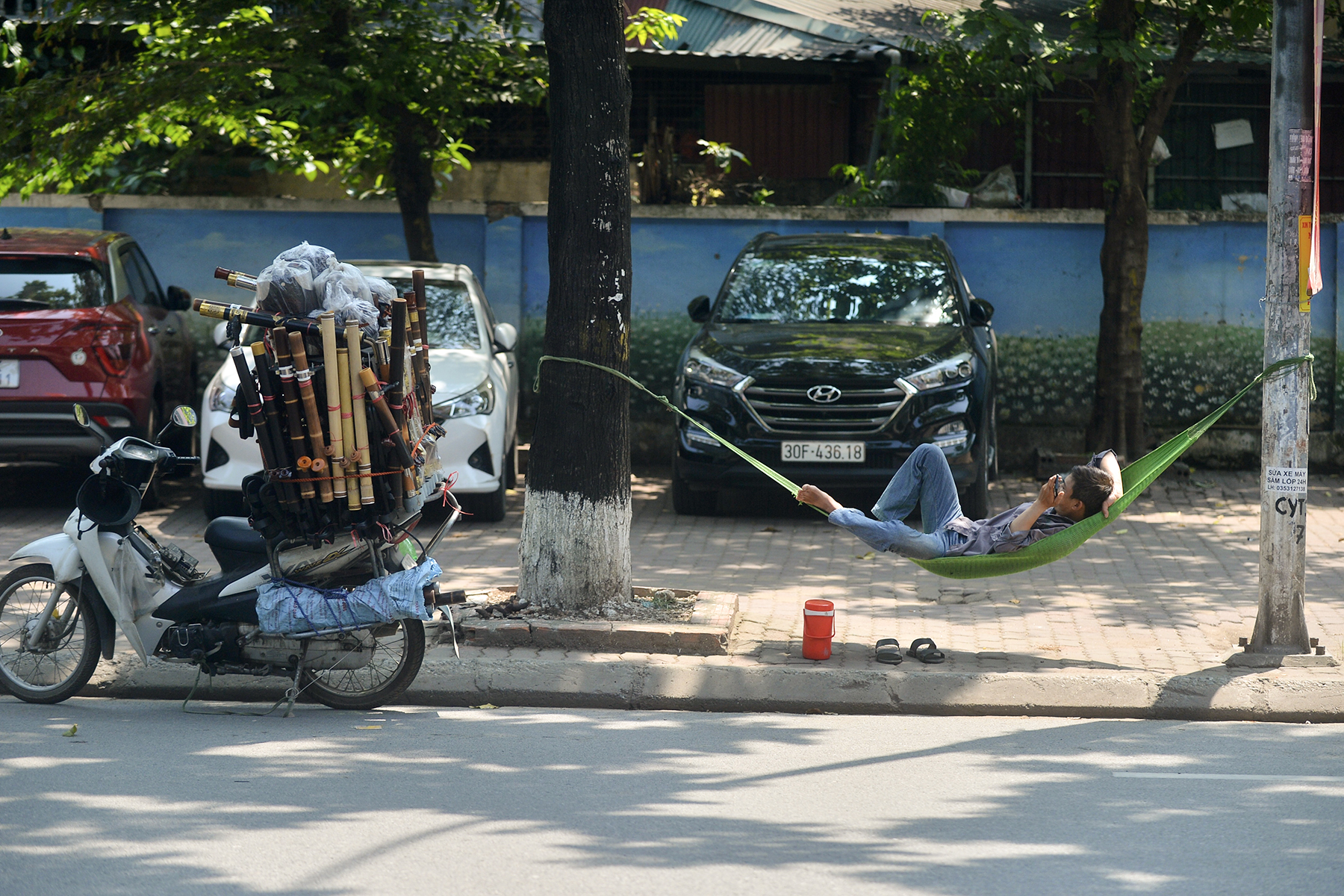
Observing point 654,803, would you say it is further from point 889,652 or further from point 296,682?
point 889,652

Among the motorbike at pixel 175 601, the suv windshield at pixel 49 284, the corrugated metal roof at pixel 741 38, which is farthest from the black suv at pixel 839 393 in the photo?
the corrugated metal roof at pixel 741 38

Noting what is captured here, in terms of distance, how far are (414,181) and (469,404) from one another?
3574mm

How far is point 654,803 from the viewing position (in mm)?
4668

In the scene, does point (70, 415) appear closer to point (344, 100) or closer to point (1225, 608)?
point (344, 100)

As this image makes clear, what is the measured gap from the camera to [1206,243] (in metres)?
12.3

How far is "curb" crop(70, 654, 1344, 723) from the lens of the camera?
599cm

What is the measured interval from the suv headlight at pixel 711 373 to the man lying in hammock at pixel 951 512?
2929 millimetres

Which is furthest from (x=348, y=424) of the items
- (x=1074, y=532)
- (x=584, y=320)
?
(x=1074, y=532)

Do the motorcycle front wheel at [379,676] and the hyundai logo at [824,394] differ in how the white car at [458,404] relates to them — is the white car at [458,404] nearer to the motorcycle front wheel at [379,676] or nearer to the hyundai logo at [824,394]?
the hyundai logo at [824,394]

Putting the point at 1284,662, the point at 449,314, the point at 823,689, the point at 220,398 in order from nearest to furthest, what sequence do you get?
the point at 823,689
the point at 1284,662
the point at 220,398
the point at 449,314

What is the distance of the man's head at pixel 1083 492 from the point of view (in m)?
6.15

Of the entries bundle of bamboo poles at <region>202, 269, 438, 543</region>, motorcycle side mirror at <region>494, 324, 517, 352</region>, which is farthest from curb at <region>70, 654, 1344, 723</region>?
motorcycle side mirror at <region>494, 324, 517, 352</region>

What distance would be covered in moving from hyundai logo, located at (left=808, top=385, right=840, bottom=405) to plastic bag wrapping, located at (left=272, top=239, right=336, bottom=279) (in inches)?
167

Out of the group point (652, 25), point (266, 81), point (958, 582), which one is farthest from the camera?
point (652, 25)
